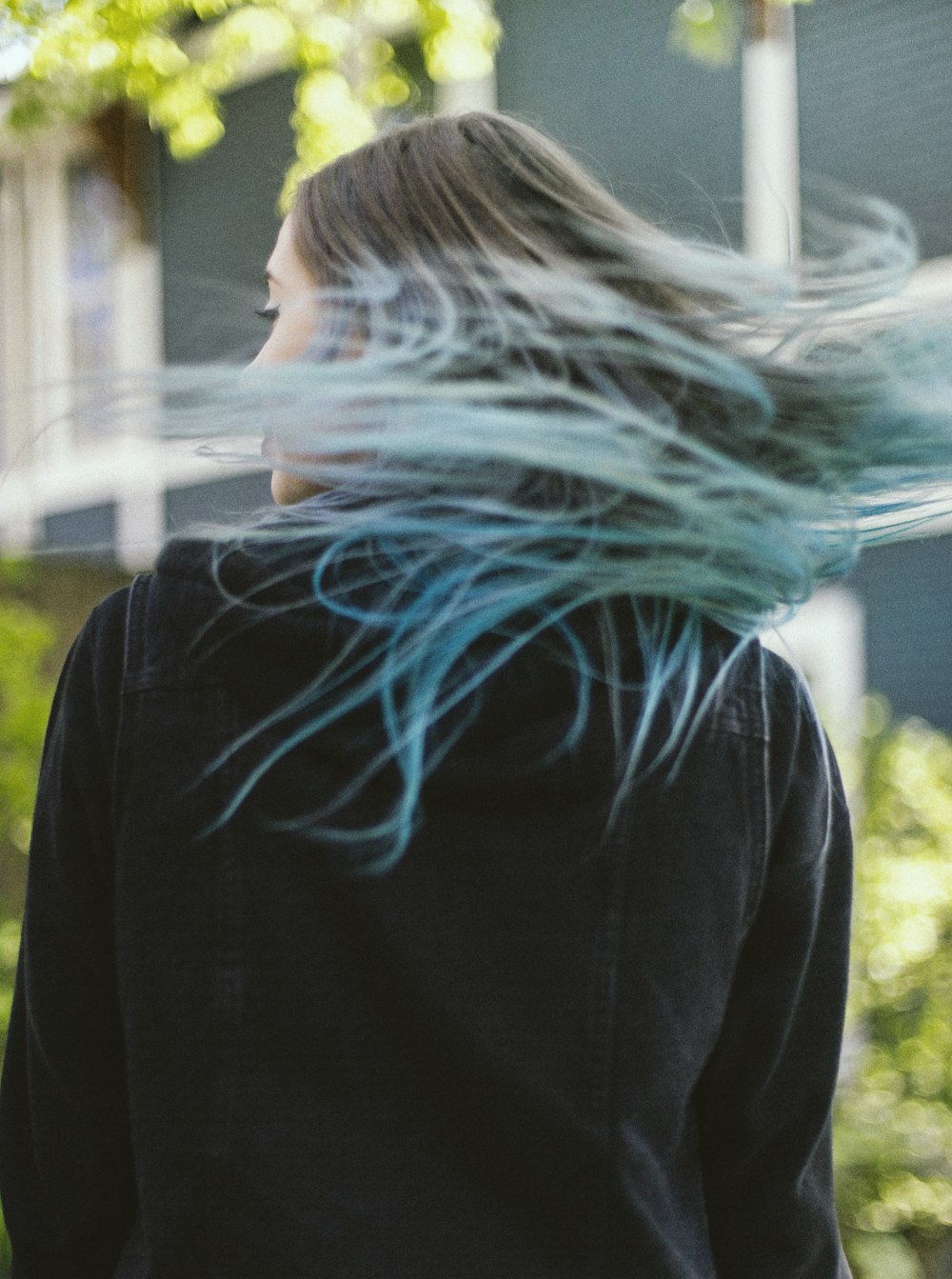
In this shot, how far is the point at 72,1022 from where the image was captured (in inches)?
50.4

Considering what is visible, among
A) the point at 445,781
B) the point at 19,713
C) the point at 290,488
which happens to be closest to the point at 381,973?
the point at 445,781

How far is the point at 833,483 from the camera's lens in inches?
51.1

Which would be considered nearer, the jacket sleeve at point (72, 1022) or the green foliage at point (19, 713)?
the jacket sleeve at point (72, 1022)

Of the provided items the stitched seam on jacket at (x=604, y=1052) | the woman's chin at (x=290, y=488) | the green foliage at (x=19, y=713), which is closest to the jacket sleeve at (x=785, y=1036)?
the stitched seam on jacket at (x=604, y=1052)

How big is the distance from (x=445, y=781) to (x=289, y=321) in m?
0.49

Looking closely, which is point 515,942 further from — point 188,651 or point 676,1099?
point 188,651

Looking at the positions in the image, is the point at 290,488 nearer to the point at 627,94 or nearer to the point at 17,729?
the point at 17,729

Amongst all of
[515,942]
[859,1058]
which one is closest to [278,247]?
[515,942]

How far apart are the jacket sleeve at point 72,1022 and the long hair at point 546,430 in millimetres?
183

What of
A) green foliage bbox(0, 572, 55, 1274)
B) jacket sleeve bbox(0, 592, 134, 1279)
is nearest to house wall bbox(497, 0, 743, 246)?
green foliage bbox(0, 572, 55, 1274)

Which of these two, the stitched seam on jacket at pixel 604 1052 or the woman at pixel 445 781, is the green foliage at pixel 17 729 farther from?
the stitched seam on jacket at pixel 604 1052

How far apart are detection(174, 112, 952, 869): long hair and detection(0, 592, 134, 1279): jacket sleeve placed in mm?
183

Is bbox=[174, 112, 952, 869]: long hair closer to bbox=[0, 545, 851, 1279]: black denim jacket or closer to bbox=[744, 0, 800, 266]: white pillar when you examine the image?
bbox=[0, 545, 851, 1279]: black denim jacket

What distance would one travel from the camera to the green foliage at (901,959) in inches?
181
